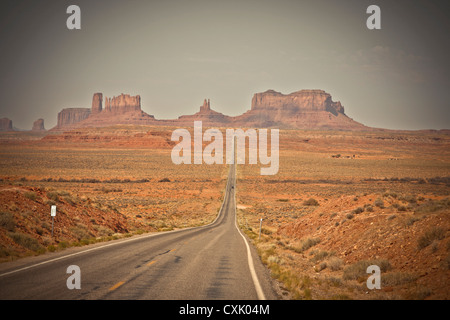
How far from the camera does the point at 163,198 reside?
52.2 metres

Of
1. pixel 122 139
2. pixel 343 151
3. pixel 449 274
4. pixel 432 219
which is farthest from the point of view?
pixel 122 139

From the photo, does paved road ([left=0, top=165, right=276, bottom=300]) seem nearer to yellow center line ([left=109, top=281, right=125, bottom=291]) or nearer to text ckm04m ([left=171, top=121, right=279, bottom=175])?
yellow center line ([left=109, top=281, right=125, bottom=291])

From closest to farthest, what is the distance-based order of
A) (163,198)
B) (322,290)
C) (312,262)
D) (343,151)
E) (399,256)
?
1. (322,290)
2. (399,256)
3. (312,262)
4. (163,198)
5. (343,151)

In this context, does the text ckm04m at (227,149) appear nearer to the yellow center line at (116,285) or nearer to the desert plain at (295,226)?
the desert plain at (295,226)

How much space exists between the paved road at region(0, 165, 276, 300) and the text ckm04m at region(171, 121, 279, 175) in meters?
78.9

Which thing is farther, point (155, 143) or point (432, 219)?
point (155, 143)

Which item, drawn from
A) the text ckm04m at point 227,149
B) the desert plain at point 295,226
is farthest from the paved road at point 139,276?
the text ckm04m at point 227,149

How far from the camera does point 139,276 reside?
27.3ft

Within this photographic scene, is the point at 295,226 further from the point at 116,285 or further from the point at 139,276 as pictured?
the point at 116,285

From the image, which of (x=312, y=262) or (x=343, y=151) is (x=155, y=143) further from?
(x=312, y=262)

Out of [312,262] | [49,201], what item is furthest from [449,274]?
[49,201]

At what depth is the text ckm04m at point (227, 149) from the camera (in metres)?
113
